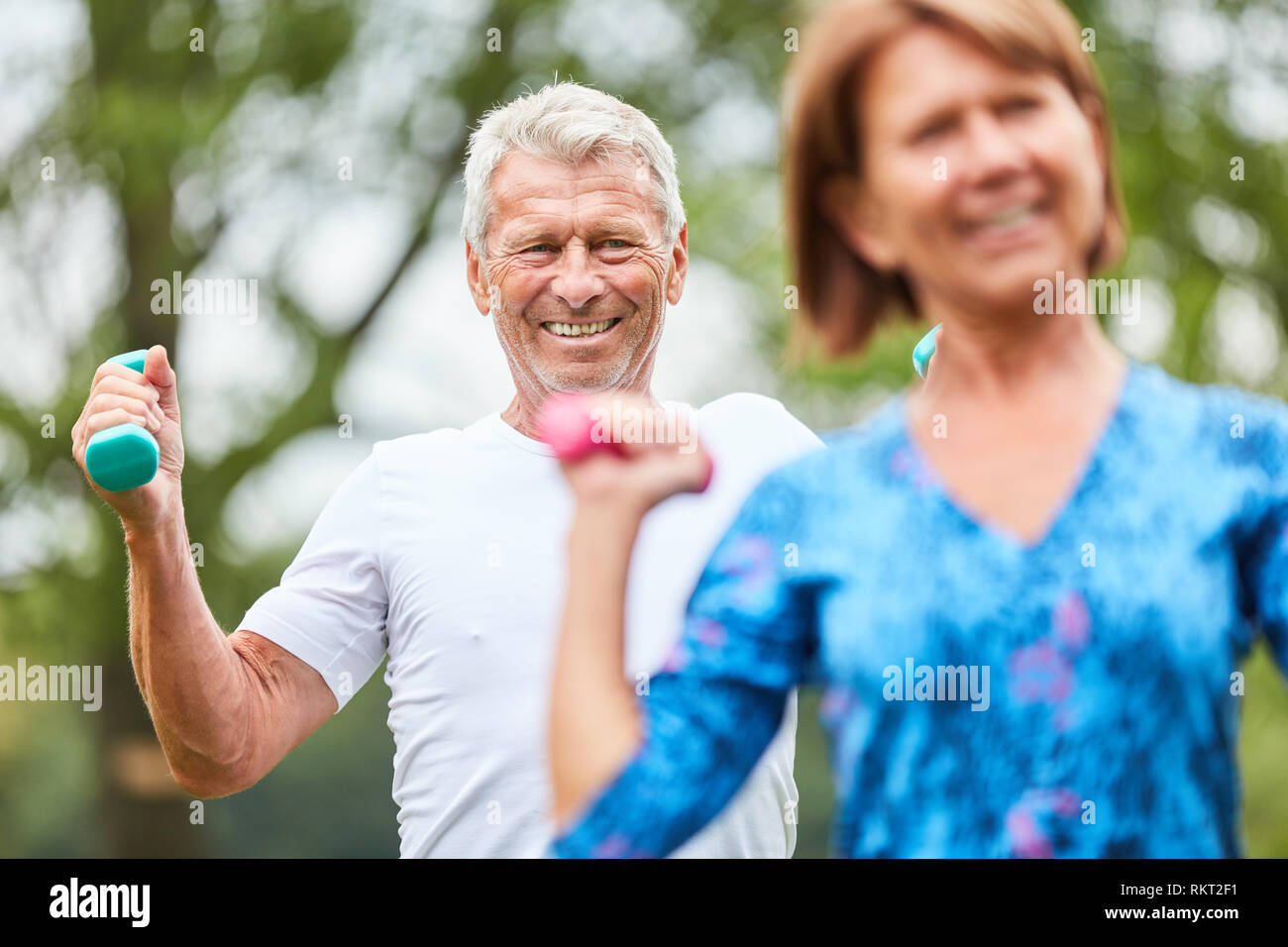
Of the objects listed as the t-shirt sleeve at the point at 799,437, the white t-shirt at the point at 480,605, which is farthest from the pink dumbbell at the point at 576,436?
the t-shirt sleeve at the point at 799,437

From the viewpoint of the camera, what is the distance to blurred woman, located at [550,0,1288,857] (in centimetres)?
100

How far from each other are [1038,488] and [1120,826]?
25 centimetres

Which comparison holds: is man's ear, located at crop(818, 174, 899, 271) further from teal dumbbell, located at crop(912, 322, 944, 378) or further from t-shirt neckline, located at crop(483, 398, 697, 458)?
t-shirt neckline, located at crop(483, 398, 697, 458)

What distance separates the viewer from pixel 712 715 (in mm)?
1068

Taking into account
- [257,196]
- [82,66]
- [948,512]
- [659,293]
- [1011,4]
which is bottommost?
[948,512]

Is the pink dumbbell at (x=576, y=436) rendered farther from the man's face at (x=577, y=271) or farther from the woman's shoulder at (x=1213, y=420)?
the man's face at (x=577, y=271)

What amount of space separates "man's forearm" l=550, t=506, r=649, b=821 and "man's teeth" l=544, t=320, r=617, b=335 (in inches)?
30.6

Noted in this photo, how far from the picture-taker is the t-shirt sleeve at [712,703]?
3.46ft

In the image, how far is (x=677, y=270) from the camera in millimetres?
1974

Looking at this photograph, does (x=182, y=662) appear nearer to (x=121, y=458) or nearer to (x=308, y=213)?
(x=121, y=458)
